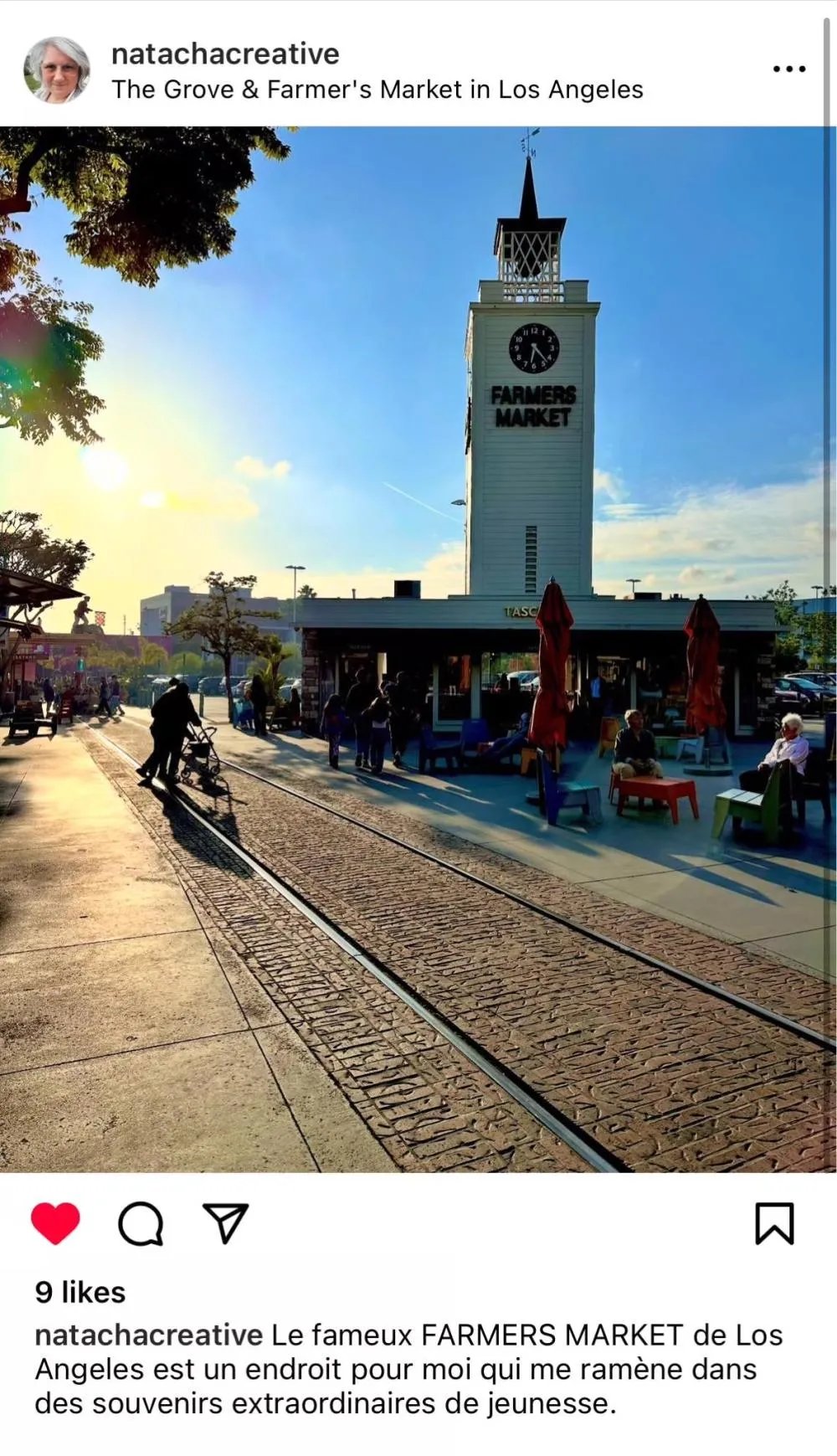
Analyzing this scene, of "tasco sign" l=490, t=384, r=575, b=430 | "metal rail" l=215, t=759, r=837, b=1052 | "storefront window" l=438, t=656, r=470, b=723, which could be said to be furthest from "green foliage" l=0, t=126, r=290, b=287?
"tasco sign" l=490, t=384, r=575, b=430

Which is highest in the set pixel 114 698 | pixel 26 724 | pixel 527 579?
pixel 527 579

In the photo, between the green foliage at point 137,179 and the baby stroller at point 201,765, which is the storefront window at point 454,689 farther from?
the green foliage at point 137,179

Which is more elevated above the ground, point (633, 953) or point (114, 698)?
point (114, 698)

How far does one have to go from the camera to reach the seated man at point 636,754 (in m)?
10.2

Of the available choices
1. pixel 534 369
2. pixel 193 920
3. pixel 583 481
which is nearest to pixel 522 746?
pixel 193 920

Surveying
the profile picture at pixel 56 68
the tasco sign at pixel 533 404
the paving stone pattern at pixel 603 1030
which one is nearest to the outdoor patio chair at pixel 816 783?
the paving stone pattern at pixel 603 1030

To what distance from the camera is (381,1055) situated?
12.5 ft

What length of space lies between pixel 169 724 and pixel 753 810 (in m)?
8.47

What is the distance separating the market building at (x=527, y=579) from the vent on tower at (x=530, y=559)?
0.13 feet

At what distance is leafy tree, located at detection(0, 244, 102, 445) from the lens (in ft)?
13.8

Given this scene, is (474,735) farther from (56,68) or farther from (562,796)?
(56,68)

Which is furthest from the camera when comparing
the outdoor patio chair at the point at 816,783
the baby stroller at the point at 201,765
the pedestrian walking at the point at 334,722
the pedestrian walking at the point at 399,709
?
the pedestrian walking at the point at 399,709
